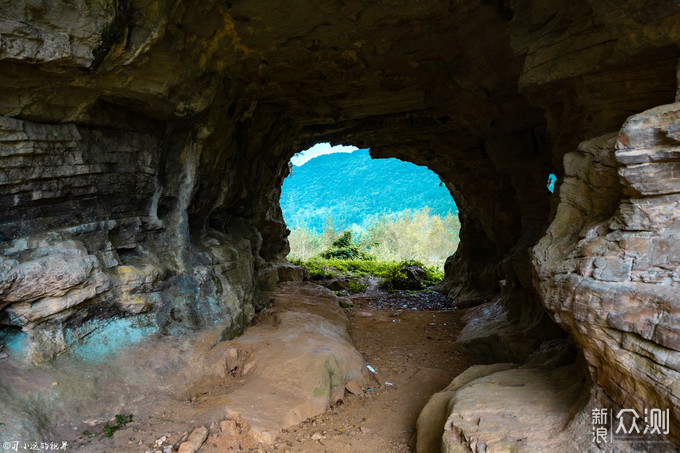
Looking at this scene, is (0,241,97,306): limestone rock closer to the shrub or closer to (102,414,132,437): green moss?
(102,414,132,437): green moss

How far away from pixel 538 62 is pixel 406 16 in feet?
7.46

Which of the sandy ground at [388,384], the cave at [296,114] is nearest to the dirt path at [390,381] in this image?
the sandy ground at [388,384]

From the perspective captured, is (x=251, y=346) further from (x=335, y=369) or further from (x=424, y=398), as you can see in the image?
(x=424, y=398)

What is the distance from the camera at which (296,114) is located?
1031 centimetres

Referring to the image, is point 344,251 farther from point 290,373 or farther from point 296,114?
point 290,373

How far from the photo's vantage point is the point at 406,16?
6234 mm

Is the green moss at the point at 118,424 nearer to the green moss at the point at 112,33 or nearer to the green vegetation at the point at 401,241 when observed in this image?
the green moss at the point at 112,33

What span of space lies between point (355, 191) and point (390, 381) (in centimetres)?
8481

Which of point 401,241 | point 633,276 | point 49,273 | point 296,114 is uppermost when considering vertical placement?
point 296,114

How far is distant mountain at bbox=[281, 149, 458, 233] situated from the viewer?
78500 mm

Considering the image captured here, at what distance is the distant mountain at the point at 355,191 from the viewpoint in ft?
258

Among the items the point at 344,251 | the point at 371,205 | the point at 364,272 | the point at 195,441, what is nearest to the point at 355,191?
the point at 371,205

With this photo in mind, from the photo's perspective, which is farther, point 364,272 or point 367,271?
point 367,271

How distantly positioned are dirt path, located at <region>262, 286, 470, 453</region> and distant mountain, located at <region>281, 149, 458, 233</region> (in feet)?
202
